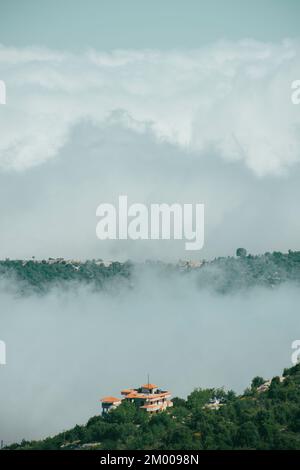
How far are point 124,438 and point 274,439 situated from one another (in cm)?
1808

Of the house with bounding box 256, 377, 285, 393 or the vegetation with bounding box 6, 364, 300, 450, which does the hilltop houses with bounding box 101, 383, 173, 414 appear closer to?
the vegetation with bounding box 6, 364, 300, 450

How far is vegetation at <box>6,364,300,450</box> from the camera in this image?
144 m

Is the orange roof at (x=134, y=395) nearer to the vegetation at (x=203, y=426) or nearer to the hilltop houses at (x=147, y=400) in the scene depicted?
the hilltop houses at (x=147, y=400)

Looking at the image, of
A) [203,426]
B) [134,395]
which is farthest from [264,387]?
[203,426]

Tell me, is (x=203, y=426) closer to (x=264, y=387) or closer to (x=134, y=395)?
(x=264, y=387)

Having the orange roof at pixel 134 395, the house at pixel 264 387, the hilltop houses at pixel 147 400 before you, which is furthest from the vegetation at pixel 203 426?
the orange roof at pixel 134 395

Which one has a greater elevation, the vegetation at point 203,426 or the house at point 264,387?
the house at point 264,387

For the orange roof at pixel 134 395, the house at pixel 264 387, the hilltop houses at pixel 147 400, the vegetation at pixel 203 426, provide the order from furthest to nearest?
→ the orange roof at pixel 134 395 < the hilltop houses at pixel 147 400 < the house at pixel 264 387 < the vegetation at pixel 203 426

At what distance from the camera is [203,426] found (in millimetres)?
150500

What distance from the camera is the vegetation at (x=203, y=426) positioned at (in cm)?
14400
